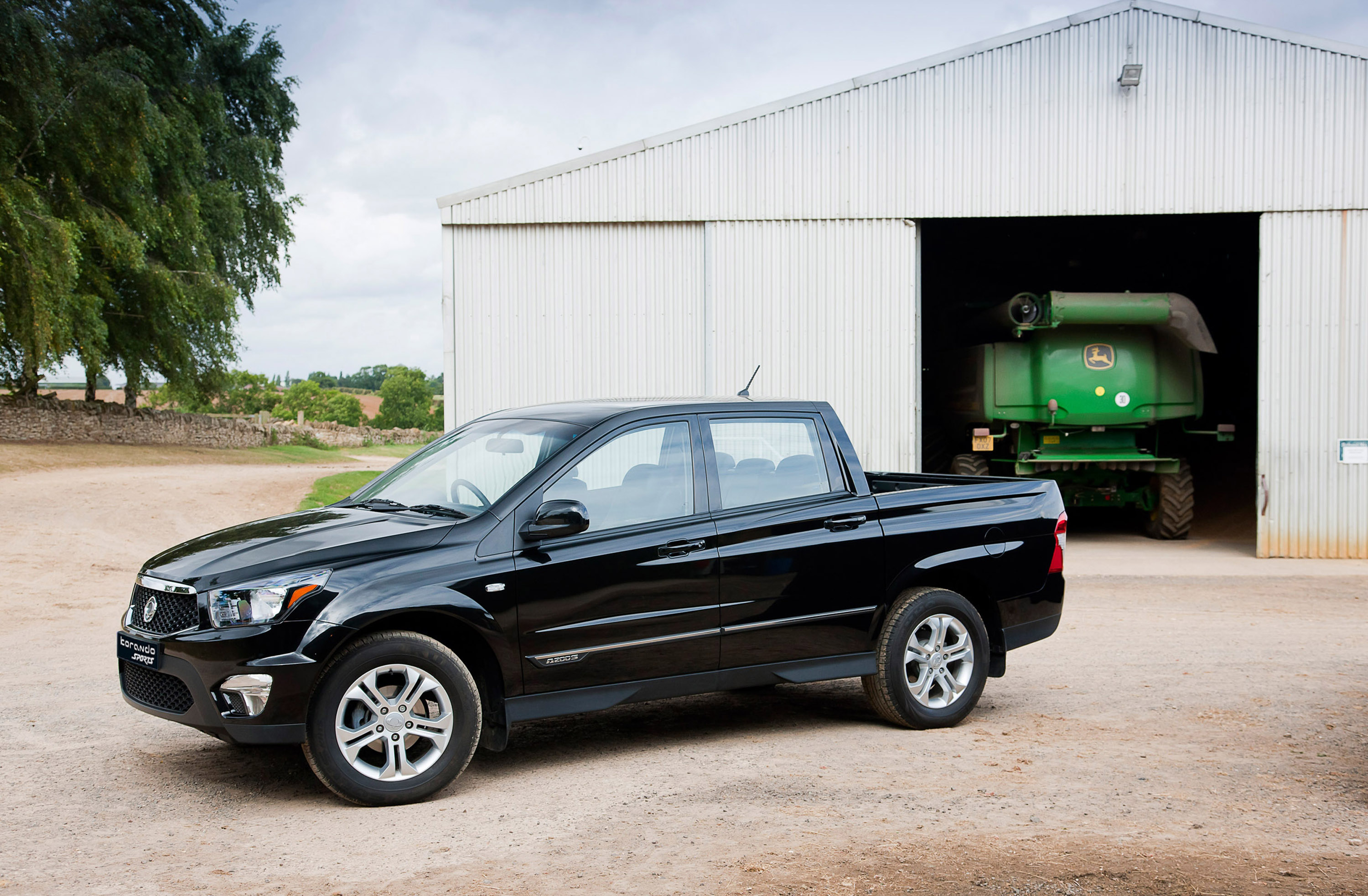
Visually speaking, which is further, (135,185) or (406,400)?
(406,400)

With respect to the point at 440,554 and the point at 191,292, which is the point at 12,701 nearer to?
the point at 440,554

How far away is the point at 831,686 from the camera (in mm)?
7289

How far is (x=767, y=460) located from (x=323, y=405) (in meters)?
125

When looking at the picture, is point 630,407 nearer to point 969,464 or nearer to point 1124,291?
point 969,464

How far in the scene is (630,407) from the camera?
18.7 feet

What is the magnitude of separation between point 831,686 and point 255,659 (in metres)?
3.87

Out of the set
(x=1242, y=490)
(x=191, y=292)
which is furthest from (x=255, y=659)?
(x=191, y=292)

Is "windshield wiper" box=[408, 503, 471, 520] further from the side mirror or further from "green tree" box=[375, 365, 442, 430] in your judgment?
"green tree" box=[375, 365, 442, 430]

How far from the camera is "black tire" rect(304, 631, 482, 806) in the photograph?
4594 mm

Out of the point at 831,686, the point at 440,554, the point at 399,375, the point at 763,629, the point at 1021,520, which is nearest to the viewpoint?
the point at 440,554

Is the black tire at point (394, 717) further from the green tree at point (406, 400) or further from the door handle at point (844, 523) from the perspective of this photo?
the green tree at point (406, 400)

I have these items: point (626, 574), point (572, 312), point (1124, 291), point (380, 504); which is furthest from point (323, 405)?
point (626, 574)

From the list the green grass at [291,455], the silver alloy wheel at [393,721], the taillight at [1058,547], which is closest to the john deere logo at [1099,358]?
the taillight at [1058,547]

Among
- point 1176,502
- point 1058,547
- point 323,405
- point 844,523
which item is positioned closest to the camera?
point 844,523
